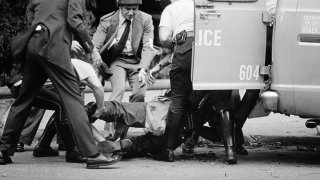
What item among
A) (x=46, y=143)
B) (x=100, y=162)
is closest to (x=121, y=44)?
(x=46, y=143)

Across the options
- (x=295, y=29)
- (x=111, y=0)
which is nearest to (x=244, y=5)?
(x=295, y=29)

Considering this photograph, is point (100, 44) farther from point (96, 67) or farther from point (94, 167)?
point (94, 167)

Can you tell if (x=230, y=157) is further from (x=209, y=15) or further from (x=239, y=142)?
(x=209, y=15)

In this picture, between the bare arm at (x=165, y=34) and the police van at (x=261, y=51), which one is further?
the bare arm at (x=165, y=34)

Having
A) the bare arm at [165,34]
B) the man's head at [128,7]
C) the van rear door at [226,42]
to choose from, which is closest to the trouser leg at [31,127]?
the man's head at [128,7]

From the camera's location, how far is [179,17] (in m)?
8.30

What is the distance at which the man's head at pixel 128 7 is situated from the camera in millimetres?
9438

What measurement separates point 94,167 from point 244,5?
2.03 meters

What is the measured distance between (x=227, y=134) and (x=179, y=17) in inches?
49.1

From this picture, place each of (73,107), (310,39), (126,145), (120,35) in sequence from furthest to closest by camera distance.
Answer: (120,35), (126,145), (310,39), (73,107)

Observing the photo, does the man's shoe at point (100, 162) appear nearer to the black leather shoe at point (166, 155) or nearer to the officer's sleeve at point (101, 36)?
the black leather shoe at point (166, 155)

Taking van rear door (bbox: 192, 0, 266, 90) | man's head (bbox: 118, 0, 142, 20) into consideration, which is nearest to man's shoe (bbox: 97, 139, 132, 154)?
van rear door (bbox: 192, 0, 266, 90)

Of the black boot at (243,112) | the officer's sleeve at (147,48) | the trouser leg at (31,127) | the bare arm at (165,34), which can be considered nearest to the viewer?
the bare arm at (165,34)

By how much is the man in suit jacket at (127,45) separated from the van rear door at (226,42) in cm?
167
